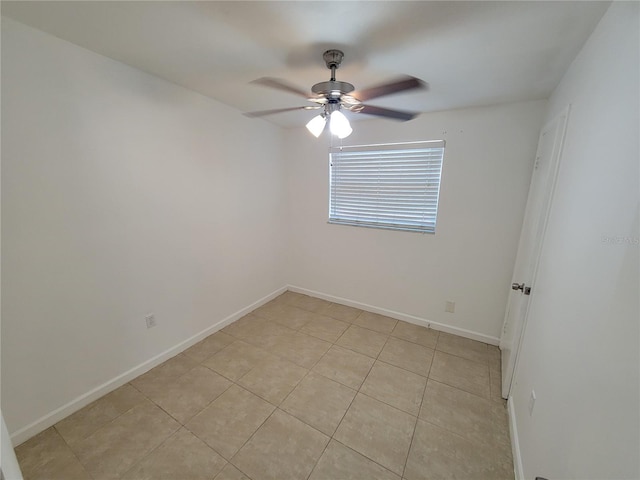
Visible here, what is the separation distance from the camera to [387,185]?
272cm

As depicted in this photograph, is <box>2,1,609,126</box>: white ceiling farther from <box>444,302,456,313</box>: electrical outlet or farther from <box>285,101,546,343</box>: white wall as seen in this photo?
<box>444,302,456,313</box>: electrical outlet

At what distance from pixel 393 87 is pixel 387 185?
5.09 feet

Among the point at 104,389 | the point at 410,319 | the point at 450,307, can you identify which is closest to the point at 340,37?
the point at 450,307

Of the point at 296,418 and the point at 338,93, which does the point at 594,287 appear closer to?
the point at 338,93

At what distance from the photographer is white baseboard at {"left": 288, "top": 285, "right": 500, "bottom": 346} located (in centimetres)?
249

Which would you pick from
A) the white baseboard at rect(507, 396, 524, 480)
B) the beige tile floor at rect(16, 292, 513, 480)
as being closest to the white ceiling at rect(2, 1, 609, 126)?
the white baseboard at rect(507, 396, 524, 480)

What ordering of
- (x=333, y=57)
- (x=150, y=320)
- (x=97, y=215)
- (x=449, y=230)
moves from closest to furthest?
(x=333, y=57) < (x=97, y=215) < (x=150, y=320) < (x=449, y=230)

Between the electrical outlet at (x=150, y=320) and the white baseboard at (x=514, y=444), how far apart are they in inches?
104

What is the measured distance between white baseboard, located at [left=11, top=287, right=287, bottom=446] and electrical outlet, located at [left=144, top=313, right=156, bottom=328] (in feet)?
0.96

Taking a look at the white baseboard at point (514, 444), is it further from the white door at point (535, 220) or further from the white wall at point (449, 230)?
the white wall at point (449, 230)

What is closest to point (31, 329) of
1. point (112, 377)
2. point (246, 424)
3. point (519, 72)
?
point (112, 377)

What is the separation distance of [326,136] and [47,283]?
8.90 ft

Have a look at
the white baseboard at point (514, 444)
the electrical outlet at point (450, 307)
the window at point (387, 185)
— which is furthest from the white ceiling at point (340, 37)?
the white baseboard at point (514, 444)

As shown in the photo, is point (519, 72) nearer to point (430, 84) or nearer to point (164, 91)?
point (430, 84)
